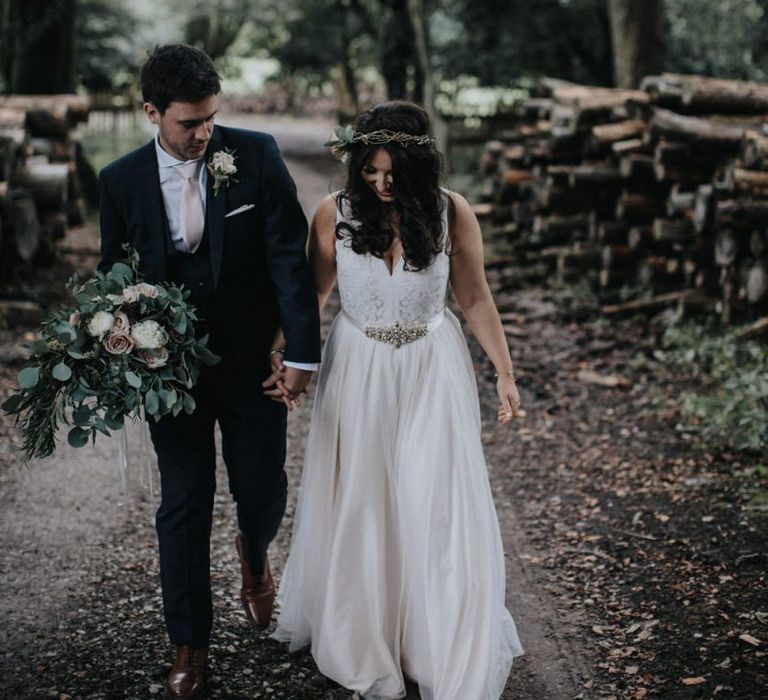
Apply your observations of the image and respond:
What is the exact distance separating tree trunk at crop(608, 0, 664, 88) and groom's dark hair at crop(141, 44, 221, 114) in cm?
1095

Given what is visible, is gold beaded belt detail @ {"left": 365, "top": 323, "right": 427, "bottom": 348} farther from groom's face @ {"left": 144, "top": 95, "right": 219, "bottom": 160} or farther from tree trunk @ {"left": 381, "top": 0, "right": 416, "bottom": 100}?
tree trunk @ {"left": 381, "top": 0, "right": 416, "bottom": 100}

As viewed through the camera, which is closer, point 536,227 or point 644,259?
point 644,259

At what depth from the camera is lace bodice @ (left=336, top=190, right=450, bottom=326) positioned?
3635 millimetres

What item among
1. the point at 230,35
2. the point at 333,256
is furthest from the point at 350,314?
the point at 230,35

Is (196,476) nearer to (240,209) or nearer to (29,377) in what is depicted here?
(29,377)

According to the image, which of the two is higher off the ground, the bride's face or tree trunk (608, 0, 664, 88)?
tree trunk (608, 0, 664, 88)

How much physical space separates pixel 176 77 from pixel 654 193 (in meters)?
7.20

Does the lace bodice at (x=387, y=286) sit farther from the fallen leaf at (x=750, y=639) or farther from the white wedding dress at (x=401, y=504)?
the fallen leaf at (x=750, y=639)

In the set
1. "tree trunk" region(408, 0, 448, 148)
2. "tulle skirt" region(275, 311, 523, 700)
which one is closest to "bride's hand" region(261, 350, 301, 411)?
"tulle skirt" region(275, 311, 523, 700)

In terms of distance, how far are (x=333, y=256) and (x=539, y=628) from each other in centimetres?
180

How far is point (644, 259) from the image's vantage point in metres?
9.59

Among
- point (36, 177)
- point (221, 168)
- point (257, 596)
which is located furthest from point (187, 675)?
point (36, 177)

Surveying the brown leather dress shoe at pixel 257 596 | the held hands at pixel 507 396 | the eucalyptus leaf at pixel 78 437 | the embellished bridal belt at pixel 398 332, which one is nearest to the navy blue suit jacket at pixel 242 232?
→ the embellished bridal belt at pixel 398 332

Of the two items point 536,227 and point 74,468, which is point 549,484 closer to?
point 74,468
